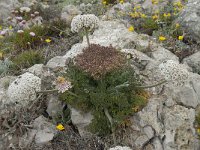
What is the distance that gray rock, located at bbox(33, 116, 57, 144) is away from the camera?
198 inches

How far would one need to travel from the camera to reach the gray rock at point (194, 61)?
6.35 meters

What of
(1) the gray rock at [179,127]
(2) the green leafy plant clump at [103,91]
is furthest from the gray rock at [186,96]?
(2) the green leafy plant clump at [103,91]

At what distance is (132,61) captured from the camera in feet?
19.0

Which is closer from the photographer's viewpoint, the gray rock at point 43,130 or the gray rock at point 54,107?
the gray rock at point 43,130

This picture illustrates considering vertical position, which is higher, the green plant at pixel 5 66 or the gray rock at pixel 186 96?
the gray rock at pixel 186 96

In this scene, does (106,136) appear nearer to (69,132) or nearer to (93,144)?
(93,144)

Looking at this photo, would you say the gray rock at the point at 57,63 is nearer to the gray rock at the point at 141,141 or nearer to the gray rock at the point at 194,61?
the gray rock at the point at 141,141

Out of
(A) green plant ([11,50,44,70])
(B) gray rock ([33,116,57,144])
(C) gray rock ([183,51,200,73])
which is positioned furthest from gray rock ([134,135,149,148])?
(A) green plant ([11,50,44,70])

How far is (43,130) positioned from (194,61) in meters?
3.25

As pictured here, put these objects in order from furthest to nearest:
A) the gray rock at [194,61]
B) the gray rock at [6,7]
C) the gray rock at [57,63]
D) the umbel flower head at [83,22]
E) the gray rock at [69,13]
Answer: the gray rock at [6,7] < the gray rock at [69,13] < the gray rock at [194,61] < the gray rock at [57,63] < the umbel flower head at [83,22]

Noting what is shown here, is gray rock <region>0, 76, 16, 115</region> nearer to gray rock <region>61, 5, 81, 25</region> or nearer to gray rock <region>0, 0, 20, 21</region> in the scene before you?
gray rock <region>61, 5, 81, 25</region>

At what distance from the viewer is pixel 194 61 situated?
6.41 m

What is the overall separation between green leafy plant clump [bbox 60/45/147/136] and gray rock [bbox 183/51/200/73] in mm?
1764

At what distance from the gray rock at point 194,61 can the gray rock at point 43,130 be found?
2.97m
